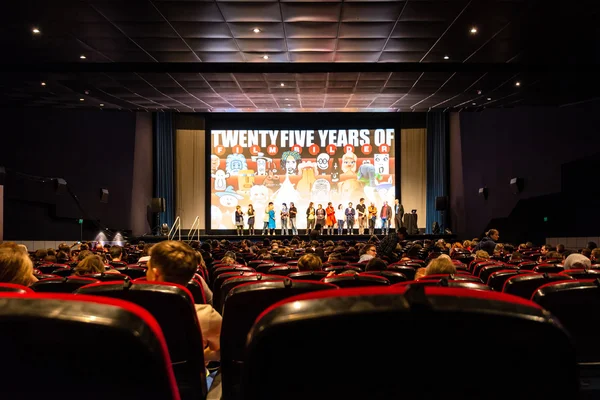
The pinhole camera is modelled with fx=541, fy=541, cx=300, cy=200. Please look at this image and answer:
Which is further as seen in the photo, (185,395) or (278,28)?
(278,28)

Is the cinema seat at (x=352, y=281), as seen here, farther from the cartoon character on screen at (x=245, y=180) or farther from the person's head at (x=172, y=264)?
the cartoon character on screen at (x=245, y=180)

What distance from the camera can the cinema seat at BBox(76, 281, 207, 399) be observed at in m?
1.67

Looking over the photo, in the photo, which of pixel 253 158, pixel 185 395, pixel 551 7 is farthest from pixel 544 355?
pixel 253 158

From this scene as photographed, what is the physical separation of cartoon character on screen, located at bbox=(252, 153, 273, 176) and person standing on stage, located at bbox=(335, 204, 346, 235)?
10.1 ft

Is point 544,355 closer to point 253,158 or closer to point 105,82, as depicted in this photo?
point 105,82

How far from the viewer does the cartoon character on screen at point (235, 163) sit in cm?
2045

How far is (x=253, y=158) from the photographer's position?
67.0 feet

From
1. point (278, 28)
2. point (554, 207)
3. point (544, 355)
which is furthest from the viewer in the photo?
point (554, 207)

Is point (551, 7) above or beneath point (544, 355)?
above

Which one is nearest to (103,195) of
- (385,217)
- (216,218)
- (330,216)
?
(216,218)

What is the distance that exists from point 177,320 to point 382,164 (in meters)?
19.1

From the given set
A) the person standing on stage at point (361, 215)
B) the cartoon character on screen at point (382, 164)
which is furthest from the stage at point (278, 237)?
the cartoon character on screen at point (382, 164)

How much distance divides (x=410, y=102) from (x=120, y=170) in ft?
31.2

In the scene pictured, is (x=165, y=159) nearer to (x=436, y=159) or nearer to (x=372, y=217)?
(x=372, y=217)
